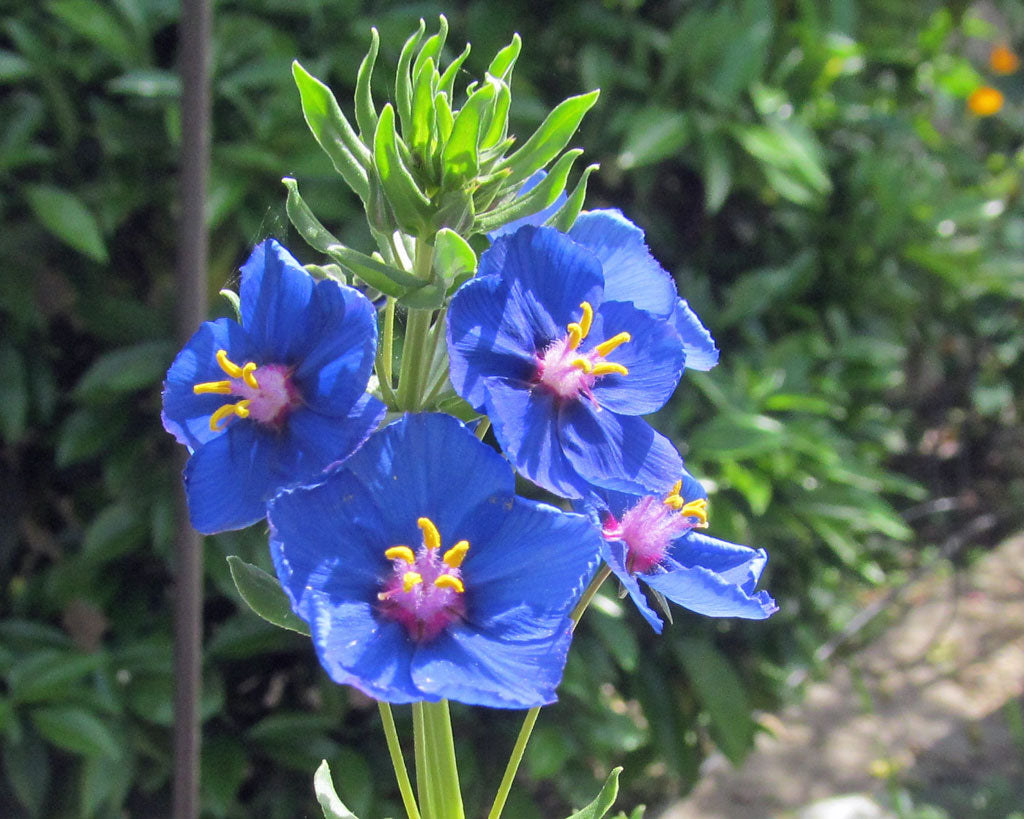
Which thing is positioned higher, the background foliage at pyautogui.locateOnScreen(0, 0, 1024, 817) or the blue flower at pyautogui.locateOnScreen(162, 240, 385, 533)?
the blue flower at pyautogui.locateOnScreen(162, 240, 385, 533)

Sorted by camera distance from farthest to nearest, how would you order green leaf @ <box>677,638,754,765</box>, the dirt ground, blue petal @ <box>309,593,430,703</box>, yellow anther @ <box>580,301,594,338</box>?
the dirt ground
green leaf @ <box>677,638,754,765</box>
yellow anther @ <box>580,301,594,338</box>
blue petal @ <box>309,593,430,703</box>

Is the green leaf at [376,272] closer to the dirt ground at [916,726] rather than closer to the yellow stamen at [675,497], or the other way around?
the yellow stamen at [675,497]

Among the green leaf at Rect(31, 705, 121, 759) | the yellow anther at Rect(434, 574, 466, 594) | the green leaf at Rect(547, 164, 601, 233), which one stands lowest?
the green leaf at Rect(31, 705, 121, 759)

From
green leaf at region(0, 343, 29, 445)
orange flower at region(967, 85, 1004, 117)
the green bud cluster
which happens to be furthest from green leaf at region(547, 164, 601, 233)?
orange flower at region(967, 85, 1004, 117)

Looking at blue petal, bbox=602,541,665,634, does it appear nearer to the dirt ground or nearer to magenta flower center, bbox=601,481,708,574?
magenta flower center, bbox=601,481,708,574

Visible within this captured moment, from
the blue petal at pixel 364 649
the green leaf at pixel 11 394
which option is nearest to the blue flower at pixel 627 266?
the blue petal at pixel 364 649

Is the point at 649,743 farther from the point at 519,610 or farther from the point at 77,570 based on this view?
the point at 519,610

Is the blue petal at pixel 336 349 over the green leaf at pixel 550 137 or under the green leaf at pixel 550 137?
under

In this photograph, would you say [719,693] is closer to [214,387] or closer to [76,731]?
[76,731]
